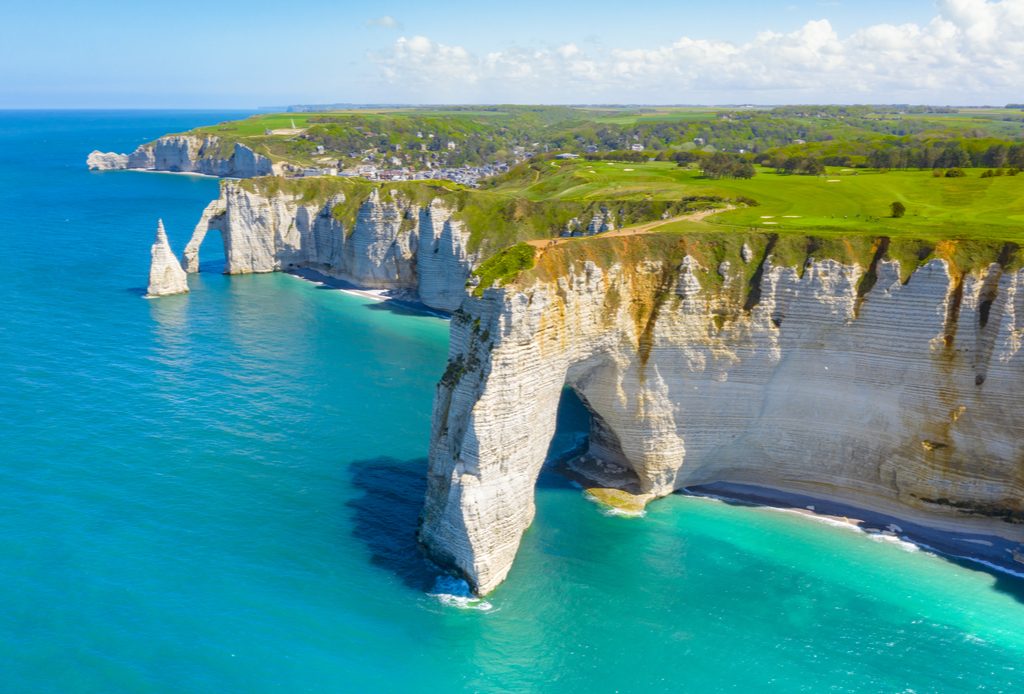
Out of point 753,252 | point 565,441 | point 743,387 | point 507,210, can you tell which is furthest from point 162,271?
point 743,387

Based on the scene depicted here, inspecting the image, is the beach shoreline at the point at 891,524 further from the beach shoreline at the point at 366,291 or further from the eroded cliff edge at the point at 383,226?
the beach shoreline at the point at 366,291

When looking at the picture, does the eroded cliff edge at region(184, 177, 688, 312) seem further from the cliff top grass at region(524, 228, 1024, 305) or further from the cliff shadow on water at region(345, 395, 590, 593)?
the cliff shadow on water at region(345, 395, 590, 593)

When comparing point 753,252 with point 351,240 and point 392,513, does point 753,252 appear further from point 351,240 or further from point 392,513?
point 351,240

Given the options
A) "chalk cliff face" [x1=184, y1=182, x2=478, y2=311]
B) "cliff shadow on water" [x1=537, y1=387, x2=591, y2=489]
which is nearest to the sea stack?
"chalk cliff face" [x1=184, y1=182, x2=478, y2=311]

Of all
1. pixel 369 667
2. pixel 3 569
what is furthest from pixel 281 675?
pixel 3 569

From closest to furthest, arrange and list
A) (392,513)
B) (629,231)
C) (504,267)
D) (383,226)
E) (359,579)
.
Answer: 1. (359,579)
2. (504,267)
3. (392,513)
4. (629,231)
5. (383,226)

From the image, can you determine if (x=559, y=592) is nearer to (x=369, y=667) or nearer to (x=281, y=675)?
(x=369, y=667)
